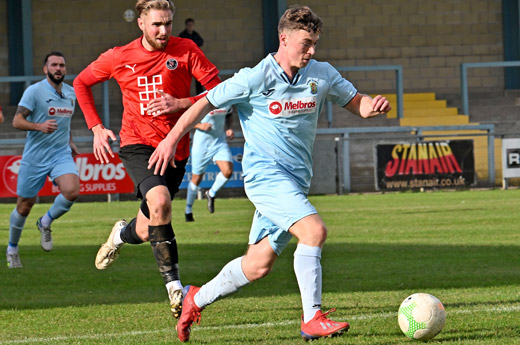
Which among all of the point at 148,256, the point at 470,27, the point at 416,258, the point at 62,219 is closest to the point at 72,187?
the point at 148,256

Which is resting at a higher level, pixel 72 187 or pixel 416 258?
pixel 72 187

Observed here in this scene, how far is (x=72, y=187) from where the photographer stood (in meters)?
10.9

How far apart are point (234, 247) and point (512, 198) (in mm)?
9707

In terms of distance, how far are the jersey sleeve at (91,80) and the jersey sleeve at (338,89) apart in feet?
7.01

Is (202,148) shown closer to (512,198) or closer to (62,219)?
(62,219)

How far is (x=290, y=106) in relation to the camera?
594 cm

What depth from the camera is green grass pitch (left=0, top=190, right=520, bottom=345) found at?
611 centimetres

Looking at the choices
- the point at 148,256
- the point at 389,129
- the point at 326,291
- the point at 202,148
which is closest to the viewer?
the point at 326,291

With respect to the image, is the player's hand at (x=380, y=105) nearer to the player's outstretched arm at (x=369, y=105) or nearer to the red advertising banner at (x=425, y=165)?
the player's outstretched arm at (x=369, y=105)

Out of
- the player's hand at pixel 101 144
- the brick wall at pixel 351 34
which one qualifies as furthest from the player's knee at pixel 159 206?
the brick wall at pixel 351 34

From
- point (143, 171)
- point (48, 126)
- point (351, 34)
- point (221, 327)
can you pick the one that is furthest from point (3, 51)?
point (221, 327)

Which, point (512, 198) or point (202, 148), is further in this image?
point (512, 198)

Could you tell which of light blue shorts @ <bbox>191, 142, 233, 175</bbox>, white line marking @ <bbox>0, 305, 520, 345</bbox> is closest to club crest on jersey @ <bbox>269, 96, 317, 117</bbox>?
white line marking @ <bbox>0, 305, 520, 345</bbox>

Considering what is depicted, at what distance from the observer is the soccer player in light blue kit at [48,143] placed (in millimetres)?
10859
